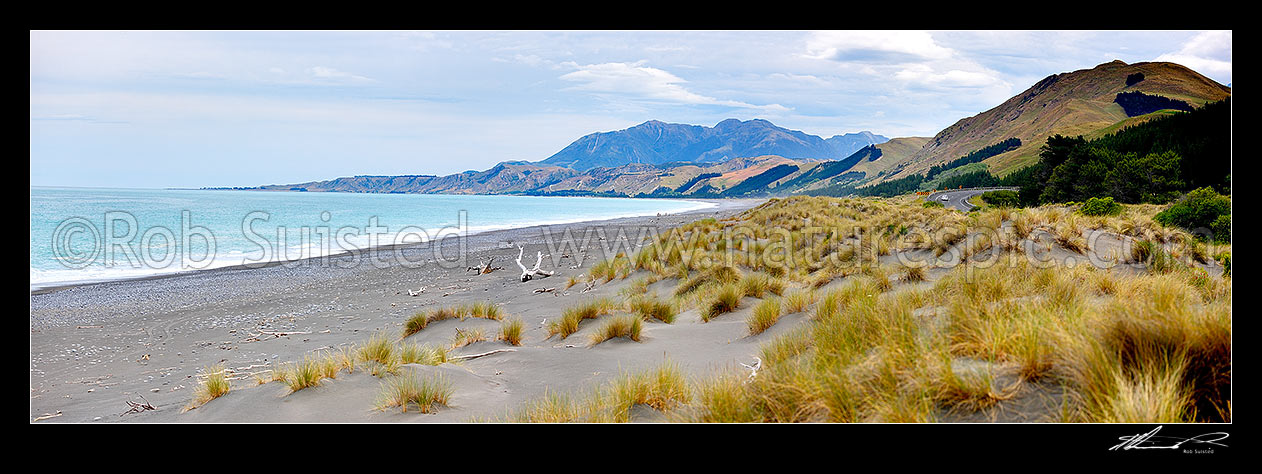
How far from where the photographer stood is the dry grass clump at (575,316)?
8164mm

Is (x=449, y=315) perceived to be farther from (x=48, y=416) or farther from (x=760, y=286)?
(x=760, y=286)

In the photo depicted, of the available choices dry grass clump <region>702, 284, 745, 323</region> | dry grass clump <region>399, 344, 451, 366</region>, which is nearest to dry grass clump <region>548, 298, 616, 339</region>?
dry grass clump <region>702, 284, 745, 323</region>

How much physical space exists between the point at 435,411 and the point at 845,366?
306 centimetres

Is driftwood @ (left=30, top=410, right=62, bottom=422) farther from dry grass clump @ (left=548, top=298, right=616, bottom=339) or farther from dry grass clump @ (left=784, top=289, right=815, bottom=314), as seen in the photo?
dry grass clump @ (left=784, top=289, right=815, bottom=314)

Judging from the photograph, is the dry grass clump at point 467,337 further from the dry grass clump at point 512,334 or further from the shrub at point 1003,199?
the shrub at point 1003,199

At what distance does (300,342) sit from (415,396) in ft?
20.9

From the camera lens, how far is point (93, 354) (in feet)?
31.1

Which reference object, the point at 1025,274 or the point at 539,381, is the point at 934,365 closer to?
the point at 539,381

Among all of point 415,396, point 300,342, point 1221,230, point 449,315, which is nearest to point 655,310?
point 449,315

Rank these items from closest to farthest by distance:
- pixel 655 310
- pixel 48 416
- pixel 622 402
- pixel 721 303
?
pixel 622 402 → pixel 48 416 → pixel 721 303 → pixel 655 310

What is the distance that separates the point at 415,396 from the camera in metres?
4.71

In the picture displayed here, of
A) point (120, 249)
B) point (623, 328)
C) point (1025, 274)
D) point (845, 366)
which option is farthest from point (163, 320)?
point (120, 249)

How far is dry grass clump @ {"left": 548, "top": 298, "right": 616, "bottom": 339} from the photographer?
321 inches

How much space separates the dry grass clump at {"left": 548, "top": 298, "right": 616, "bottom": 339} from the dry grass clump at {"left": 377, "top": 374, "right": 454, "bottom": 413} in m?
3.25
